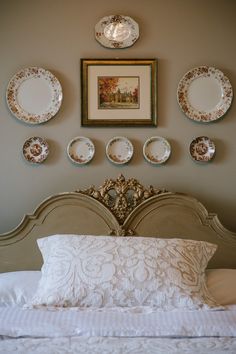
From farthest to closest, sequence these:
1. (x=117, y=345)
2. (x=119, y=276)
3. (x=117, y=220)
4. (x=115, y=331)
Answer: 1. (x=117, y=220)
2. (x=119, y=276)
3. (x=115, y=331)
4. (x=117, y=345)

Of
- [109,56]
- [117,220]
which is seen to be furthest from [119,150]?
[109,56]

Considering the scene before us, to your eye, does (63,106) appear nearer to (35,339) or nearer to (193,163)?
(193,163)

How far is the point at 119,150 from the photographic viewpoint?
2.79 meters

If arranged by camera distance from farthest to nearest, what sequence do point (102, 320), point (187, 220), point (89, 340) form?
point (187, 220)
point (102, 320)
point (89, 340)

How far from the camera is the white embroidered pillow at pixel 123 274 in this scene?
76.3 inches

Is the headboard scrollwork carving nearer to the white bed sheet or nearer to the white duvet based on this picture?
the white duvet

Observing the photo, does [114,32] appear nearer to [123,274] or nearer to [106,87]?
[106,87]

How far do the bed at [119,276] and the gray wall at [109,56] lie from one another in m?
0.24

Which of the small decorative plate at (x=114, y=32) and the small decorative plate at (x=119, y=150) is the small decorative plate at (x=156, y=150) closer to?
the small decorative plate at (x=119, y=150)

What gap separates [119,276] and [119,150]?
100cm

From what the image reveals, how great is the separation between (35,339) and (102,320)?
280 millimetres

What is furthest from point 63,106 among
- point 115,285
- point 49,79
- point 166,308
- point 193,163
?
point 166,308

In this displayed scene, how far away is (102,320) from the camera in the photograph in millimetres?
1707

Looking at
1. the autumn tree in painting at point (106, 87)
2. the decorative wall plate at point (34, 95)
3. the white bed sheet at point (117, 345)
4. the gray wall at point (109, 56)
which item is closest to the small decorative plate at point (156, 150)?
the gray wall at point (109, 56)
